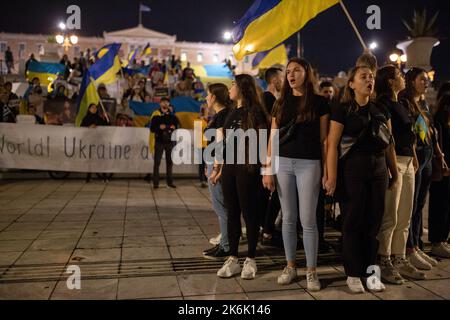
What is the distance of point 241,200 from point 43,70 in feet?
66.4

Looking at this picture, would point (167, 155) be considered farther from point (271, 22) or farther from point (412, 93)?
point (412, 93)

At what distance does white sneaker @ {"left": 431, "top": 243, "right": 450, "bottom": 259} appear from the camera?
504 cm

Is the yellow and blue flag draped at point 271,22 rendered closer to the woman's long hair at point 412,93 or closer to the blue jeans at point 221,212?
the woman's long hair at point 412,93

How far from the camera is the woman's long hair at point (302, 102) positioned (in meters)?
3.87

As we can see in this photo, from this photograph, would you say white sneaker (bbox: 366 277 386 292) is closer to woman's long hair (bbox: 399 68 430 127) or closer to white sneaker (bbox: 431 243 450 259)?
white sneaker (bbox: 431 243 450 259)

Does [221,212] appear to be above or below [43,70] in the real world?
below

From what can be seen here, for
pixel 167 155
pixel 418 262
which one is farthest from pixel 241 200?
pixel 167 155

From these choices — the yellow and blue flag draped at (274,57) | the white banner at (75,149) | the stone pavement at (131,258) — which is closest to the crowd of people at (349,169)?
the stone pavement at (131,258)

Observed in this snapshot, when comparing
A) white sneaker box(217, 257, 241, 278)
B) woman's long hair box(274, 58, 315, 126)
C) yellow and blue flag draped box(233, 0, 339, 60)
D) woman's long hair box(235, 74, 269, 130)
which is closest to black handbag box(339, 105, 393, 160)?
woman's long hair box(274, 58, 315, 126)

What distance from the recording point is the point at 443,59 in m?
51.7

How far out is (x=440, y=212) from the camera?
17.2 feet

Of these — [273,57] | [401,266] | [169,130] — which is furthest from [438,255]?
[273,57]

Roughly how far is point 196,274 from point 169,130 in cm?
656

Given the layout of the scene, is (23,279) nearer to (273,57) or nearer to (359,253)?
(359,253)
